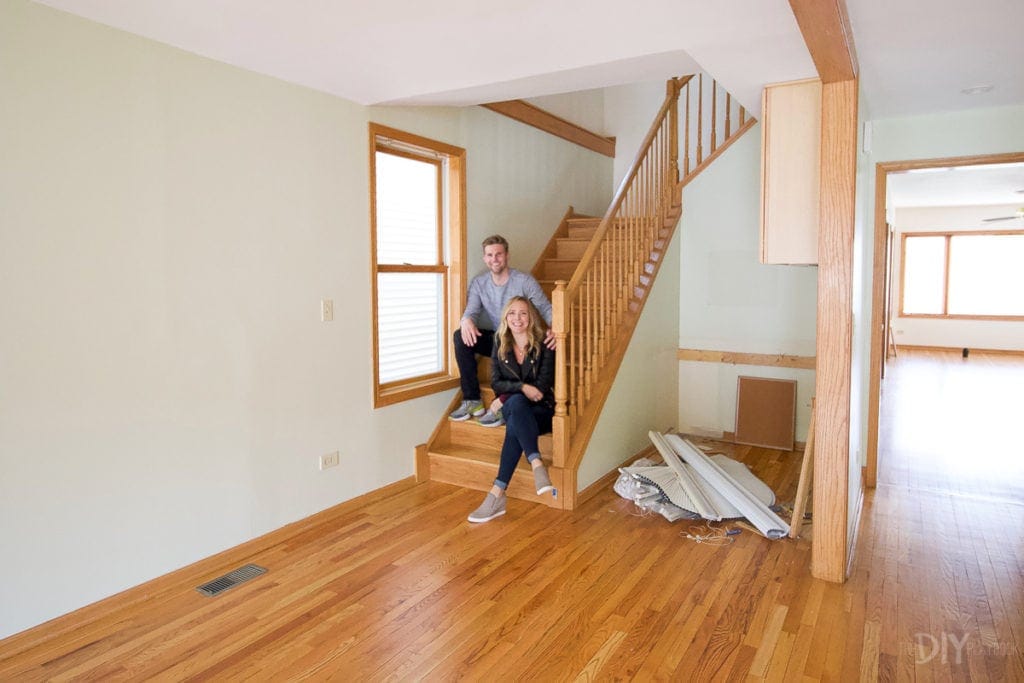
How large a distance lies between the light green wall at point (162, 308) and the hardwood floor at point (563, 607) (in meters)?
0.26

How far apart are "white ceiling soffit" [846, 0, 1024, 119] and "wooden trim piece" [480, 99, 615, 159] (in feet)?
7.40

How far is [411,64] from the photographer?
321 centimetres

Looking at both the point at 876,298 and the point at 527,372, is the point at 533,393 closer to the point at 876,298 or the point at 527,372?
the point at 527,372

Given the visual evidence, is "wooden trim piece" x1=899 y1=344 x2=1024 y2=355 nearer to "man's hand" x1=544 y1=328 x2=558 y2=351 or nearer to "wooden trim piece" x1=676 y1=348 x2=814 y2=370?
"wooden trim piece" x1=676 y1=348 x2=814 y2=370

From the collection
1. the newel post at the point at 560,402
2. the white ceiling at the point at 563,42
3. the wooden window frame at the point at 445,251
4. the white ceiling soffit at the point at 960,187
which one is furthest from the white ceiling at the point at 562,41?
the white ceiling soffit at the point at 960,187

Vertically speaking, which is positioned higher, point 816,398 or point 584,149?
point 584,149

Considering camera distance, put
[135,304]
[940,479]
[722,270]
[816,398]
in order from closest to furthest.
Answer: [135,304] → [816,398] → [940,479] → [722,270]

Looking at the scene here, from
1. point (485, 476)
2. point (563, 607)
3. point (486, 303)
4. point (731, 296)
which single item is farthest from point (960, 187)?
point (563, 607)

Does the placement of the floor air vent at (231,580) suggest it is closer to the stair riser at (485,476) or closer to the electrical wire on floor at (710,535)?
the stair riser at (485,476)

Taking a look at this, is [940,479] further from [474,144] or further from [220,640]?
[220,640]

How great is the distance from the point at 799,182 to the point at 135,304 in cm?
301

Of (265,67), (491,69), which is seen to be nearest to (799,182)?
(491,69)

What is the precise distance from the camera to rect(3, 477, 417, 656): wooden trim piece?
2521 mm

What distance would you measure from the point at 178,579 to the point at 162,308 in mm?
1216
